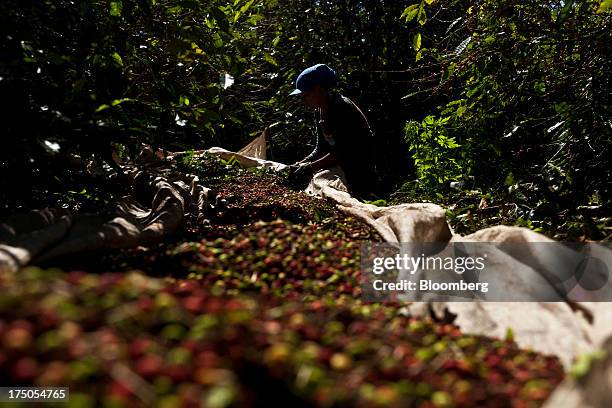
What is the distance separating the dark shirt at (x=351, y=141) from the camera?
15.8ft

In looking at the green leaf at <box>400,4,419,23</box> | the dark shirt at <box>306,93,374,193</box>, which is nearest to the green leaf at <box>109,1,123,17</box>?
the green leaf at <box>400,4,419,23</box>

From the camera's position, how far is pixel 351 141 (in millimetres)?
4816

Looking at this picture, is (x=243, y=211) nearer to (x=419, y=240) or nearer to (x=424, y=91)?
(x=419, y=240)

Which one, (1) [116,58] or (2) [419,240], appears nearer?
(2) [419,240]

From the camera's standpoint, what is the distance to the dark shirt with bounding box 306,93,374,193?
4.80 m

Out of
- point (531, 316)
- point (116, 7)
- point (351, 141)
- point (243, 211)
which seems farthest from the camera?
point (351, 141)

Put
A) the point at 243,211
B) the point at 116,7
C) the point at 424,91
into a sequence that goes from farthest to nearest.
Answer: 1. the point at 424,91
2. the point at 243,211
3. the point at 116,7

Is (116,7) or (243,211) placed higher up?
(116,7)

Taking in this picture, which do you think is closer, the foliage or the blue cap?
the foliage

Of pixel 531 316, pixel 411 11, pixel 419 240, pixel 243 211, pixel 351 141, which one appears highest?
pixel 411 11

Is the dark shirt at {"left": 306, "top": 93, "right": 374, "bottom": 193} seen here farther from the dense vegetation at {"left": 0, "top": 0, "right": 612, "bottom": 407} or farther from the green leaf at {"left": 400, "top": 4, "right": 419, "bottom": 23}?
the green leaf at {"left": 400, "top": 4, "right": 419, "bottom": 23}

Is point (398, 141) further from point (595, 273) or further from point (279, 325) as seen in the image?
point (279, 325)

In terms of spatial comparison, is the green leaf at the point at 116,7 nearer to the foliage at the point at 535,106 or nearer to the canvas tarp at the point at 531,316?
the foliage at the point at 535,106

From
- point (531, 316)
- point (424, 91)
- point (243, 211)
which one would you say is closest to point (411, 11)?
point (424, 91)
